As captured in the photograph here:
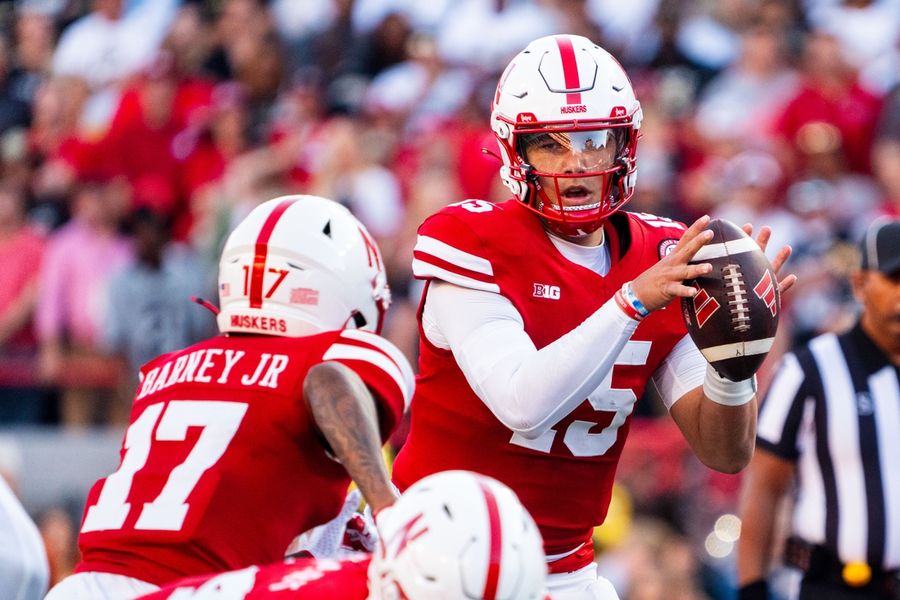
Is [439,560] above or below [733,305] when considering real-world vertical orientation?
below

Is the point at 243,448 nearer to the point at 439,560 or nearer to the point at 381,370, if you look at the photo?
the point at 381,370

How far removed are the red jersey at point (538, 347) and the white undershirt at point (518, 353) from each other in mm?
60

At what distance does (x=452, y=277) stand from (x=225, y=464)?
780 millimetres

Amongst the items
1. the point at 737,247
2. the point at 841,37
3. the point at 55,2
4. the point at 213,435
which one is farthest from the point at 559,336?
the point at 55,2

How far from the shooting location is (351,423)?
362cm

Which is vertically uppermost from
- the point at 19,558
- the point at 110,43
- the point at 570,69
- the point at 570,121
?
the point at 570,69

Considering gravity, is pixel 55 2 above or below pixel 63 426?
above

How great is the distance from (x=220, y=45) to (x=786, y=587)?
20.1 feet

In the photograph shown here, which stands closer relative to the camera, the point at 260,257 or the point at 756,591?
the point at 260,257

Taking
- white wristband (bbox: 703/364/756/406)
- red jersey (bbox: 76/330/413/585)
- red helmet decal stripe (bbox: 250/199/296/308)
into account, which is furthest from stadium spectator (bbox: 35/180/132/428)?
white wristband (bbox: 703/364/756/406)

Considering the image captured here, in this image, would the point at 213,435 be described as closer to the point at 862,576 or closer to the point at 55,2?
the point at 862,576

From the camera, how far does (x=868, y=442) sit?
17.3ft

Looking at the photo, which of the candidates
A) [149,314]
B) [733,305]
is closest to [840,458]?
[733,305]

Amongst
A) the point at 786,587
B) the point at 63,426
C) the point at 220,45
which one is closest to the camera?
the point at 786,587
